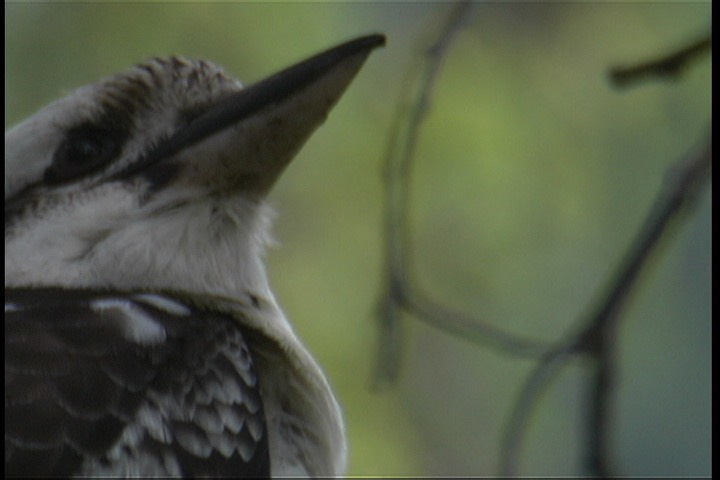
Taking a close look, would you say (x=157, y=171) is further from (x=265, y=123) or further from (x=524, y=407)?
(x=524, y=407)

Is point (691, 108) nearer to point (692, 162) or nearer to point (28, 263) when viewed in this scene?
point (692, 162)

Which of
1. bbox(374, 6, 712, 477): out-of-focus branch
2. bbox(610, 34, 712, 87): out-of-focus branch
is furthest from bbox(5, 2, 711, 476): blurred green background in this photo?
bbox(610, 34, 712, 87): out-of-focus branch

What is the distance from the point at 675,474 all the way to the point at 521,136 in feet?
4.71

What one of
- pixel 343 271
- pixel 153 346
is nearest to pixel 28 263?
pixel 153 346

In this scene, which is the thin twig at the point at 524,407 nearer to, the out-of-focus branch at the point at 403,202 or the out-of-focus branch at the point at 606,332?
the out-of-focus branch at the point at 606,332

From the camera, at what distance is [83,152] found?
2846 mm

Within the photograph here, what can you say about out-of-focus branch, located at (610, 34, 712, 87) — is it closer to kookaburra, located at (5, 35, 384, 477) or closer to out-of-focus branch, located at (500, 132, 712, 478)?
out-of-focus branch, located at (500, 132, 712, 478)

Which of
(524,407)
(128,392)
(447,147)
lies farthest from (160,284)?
(447,147)

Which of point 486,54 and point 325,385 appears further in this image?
point 486,54

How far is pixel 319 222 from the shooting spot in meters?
4.69

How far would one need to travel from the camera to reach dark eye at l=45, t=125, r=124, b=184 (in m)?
2.83

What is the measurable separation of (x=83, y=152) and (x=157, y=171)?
17 cm

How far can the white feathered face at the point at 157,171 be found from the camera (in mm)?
2670

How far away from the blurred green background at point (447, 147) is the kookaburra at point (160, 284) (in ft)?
4.96
